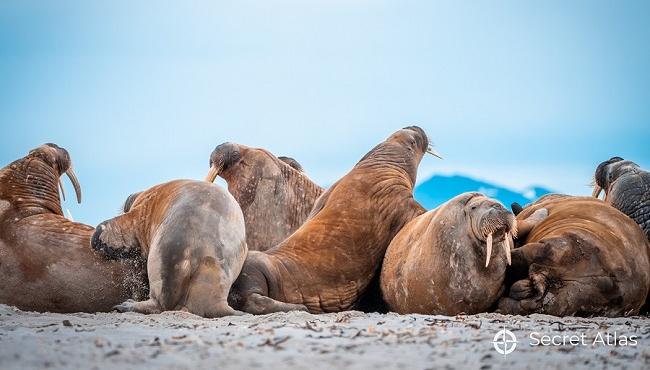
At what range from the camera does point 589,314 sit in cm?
682

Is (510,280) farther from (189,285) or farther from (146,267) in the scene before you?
(146,267)

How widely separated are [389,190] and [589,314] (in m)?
2.48

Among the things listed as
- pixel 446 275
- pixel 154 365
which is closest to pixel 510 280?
pixel 446 275

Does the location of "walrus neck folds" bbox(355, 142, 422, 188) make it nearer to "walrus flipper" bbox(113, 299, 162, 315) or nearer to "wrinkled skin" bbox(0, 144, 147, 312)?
"wrinkled skin" bbox(0, 144, 147, 312)

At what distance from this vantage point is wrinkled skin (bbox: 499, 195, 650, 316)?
6.79m

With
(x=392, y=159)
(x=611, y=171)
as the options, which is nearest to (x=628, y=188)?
(x=611, y=171)

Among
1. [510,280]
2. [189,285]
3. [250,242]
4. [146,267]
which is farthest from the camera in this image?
[250,242]

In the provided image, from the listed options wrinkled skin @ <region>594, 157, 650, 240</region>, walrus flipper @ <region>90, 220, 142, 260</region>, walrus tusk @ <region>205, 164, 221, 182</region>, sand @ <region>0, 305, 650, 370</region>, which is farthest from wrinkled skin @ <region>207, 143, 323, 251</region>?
sand @ <region>0, 305, 650, 370</region>

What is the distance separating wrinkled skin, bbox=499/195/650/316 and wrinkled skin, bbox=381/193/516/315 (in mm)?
187

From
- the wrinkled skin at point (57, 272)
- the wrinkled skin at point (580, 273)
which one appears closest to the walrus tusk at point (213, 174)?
the wrinkled skin at point (57, 272)

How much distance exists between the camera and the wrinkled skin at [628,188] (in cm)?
879

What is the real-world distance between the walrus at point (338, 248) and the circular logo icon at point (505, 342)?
2.26 meters

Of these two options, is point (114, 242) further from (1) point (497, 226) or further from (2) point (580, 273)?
(2) point (580, 273)

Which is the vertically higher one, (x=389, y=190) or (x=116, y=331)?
(x=389, y=190)
